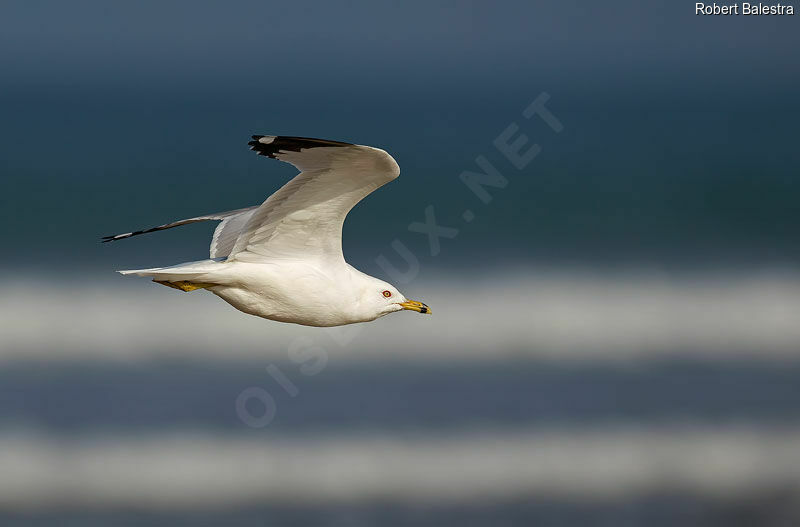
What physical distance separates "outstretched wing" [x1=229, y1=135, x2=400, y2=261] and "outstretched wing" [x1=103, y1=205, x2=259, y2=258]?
0.29 metres

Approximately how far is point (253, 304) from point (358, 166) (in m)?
1.28

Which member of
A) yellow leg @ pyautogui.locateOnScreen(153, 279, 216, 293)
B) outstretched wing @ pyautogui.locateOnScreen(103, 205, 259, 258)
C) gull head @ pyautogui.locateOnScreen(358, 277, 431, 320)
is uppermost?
outstretched wing @ pyautogui.locateOnScreen(103, 205, 259, 258)

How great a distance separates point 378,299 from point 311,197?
942 mm

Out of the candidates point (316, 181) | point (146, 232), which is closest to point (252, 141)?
point (316, 181)

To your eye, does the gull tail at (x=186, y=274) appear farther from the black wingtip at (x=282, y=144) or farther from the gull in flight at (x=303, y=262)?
the black wingtip at (x=282, y=144)

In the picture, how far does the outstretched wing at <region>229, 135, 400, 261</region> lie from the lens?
349 inches

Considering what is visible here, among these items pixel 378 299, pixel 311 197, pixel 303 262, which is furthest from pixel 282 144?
pixel 378 299

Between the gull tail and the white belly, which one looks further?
the white belly

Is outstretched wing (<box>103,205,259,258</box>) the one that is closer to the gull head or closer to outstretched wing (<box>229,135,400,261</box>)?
outstretched wing (<box>229,135,400,261</box>)

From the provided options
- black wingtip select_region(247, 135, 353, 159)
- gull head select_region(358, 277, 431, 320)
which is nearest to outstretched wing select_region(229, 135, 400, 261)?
black wingtip select_region(247, 135, 353, 159)

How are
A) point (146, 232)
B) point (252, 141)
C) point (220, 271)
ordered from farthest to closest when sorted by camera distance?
point (146, 232) < point (220, 271) < point (252, 141)

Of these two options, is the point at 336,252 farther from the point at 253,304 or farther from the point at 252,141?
the point at 252,141

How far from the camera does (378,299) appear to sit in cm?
983

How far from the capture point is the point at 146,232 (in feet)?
33.9
